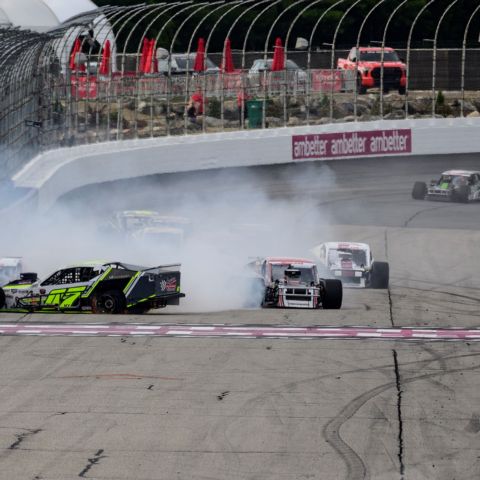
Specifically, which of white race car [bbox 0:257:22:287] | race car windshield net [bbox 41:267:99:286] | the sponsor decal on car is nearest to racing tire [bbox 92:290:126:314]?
race car windshield net [bbox 41:267:99:286]

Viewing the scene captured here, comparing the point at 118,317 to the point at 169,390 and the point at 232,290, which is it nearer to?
the point at 232,290

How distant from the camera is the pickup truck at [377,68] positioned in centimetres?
4209

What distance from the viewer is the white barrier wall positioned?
36.2 meters

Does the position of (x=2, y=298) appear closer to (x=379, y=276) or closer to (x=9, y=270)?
(x=9, y=270)

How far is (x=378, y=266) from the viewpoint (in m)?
27.6

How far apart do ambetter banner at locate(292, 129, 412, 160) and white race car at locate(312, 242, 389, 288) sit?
41.9ft

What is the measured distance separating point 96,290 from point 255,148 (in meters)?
17.9

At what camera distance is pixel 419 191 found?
131 feet

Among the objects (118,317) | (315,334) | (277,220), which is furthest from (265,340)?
(277,220)

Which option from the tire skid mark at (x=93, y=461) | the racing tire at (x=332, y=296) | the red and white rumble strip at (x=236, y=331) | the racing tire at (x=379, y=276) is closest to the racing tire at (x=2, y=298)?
the red and white rumble strip at (x=236, y=331)

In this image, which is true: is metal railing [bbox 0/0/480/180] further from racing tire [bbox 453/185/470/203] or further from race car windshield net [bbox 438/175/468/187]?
racing tire [bbox 453/185/470/203]

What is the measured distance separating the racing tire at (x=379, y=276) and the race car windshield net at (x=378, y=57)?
1619cm

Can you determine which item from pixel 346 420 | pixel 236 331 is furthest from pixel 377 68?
pixel 346 420

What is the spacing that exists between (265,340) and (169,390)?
13.5 feet
